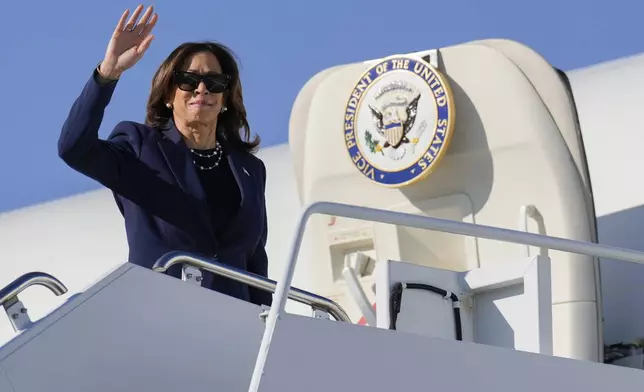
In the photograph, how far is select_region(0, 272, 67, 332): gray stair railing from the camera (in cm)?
438

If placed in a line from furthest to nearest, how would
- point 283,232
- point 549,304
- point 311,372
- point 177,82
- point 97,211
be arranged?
point 97,211 → point 283,232 → point 549,304 → point 177,82 → point 311,372

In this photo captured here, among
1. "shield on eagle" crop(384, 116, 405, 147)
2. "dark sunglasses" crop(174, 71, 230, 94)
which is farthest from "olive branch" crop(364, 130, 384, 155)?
"dark sunglasses" crop(174, 71, 230, 94)

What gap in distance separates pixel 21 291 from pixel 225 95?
4.86 ft

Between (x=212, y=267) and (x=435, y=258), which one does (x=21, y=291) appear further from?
(x=435, y=258)

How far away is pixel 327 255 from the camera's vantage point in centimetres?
848

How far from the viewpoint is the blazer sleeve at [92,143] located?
15.9 feet

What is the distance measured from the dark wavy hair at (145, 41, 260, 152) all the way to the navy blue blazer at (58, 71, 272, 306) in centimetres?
13

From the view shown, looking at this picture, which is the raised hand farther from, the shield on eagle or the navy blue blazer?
the shield on eagle

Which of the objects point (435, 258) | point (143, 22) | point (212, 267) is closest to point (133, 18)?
point (143, 22)

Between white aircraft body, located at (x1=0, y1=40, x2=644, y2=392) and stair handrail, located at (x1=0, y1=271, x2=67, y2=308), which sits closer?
stair handrail, located at (x1=0, y1=271, x2=67, y2=308)

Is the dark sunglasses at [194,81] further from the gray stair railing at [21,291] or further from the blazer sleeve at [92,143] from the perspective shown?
the gray stair railing at [21,291]

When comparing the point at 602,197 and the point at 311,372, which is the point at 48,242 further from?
the point at 311,372

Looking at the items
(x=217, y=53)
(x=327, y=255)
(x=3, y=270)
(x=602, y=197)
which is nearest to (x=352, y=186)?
(x=327, y=255)

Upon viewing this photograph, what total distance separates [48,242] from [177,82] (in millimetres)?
8699
